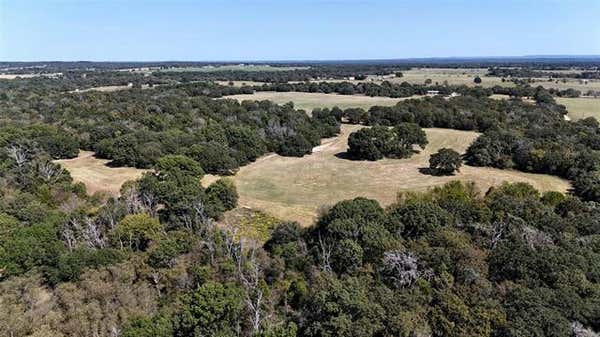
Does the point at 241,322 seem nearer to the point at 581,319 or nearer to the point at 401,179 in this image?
the point at 581,319

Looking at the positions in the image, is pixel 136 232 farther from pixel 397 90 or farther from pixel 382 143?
pixel 397 90

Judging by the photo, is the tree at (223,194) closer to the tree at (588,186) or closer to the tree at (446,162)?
the tree at (446,162)

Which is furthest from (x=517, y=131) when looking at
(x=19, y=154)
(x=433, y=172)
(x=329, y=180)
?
(x=19, y=154)

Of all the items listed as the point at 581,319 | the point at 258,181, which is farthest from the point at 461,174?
the point at 581,319

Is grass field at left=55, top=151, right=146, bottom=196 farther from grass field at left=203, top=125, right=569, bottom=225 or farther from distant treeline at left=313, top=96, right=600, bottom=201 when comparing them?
distant treeline at left=313, top=96, right=600, bottom=201

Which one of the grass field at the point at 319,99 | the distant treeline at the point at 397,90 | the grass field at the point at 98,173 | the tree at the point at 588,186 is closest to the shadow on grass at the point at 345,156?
the tree at the point at 588,186

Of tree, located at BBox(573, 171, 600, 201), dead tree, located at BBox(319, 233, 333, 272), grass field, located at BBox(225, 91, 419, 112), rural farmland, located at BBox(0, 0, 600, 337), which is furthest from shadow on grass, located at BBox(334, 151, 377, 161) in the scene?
grass field, located at BBox(225, 91, 419, 112)
